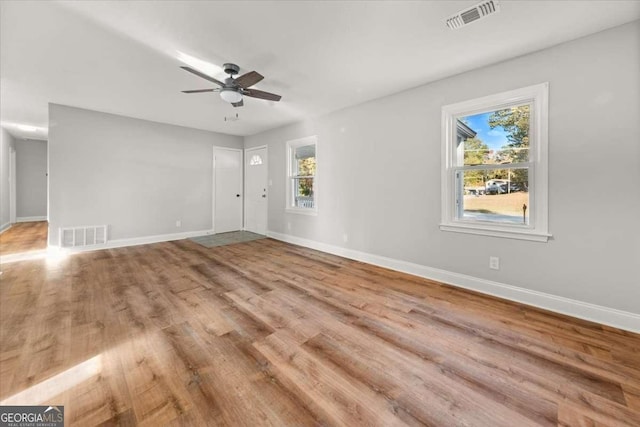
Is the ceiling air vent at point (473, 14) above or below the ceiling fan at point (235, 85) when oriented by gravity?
above

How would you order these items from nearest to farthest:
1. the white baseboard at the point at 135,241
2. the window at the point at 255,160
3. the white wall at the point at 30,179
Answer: the white baseboard at the point at 135,241 → the window at the point at 255,160 → the white wall at the point at 30,179

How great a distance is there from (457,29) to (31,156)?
1161 centimetres

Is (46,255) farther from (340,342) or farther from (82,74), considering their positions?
(340,342)

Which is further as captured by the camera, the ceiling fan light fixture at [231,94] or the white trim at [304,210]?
the white trim at [304,210]

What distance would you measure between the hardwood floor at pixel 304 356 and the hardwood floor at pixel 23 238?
2242 mm

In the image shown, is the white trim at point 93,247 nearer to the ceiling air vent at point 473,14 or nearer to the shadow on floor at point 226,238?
the shadow on floor at point 226,238

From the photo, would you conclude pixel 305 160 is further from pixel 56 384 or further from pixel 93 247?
pixel 56 384

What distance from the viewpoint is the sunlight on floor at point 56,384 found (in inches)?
53.2

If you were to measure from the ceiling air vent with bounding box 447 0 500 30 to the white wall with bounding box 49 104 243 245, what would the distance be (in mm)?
5469

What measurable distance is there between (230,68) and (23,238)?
6.53 metres

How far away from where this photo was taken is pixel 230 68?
2.81m

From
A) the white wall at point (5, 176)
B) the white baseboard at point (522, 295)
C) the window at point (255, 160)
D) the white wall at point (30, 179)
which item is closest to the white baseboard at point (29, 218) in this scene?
the white wall at point (30, 179)

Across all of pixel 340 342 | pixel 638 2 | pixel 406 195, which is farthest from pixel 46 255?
pixel 638 2

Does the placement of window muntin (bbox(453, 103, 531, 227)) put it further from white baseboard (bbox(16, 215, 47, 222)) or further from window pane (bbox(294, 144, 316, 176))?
white baseboard (bbox(16, 215, 47, 222))
